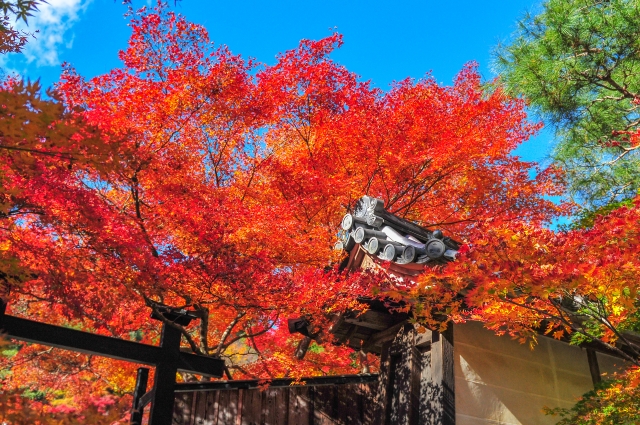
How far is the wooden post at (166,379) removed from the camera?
7457mm

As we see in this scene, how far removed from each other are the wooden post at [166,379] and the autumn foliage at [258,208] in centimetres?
96

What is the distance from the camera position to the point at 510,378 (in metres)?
Result: 8.27

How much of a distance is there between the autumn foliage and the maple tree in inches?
1.9

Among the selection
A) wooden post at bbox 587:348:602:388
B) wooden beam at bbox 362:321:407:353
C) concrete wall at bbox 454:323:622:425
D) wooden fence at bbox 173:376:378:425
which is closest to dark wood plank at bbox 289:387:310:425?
wooden fence at bbox 173:376:378:425

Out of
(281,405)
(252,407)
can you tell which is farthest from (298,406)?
(252,407)

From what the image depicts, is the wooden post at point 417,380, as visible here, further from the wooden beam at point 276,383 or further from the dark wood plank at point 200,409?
the dark wood plank at point 200,409

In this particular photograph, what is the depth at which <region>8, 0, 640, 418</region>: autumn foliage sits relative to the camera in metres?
6.04

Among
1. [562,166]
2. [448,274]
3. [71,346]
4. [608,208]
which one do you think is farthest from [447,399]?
[562,166]

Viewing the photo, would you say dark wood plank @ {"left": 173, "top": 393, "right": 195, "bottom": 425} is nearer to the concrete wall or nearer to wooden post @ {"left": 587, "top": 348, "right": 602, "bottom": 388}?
the concrete wall

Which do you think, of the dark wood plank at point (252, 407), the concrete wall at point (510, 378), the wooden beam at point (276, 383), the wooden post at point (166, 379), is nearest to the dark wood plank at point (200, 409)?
the wooden beam at point (276, 383)

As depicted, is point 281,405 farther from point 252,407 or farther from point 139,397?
point 139,397

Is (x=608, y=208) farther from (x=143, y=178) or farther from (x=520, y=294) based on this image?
(x=143, y=178)

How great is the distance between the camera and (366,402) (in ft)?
30.8

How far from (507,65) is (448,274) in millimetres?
11348
